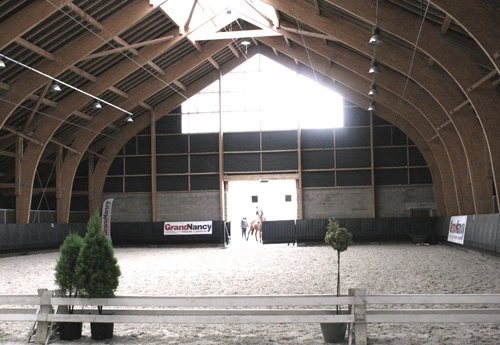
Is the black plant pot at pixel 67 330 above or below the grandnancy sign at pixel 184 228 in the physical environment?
below

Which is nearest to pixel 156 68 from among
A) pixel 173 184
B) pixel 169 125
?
pixel 169 125

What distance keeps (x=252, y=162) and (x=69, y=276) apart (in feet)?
89.4

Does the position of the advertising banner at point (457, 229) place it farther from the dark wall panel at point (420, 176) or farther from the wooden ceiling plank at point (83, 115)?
the wooden ceiling plank at point (83, 115)

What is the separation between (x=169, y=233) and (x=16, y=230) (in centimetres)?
938

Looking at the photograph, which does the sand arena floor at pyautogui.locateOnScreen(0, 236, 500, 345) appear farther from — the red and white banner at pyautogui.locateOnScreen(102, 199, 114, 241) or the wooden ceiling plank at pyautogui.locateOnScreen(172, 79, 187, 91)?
the wooden ceiling plank at pyautogui.locateOnScreen(172, 79, 187, 91)

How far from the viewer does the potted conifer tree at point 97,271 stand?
7617mm

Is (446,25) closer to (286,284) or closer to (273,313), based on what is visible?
(286,284)

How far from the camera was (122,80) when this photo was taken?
2977 centimetres

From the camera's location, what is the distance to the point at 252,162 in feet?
115

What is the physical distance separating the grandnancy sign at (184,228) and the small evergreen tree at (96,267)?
25.8m

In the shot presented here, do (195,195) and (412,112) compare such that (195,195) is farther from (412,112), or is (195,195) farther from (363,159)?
(412,112)

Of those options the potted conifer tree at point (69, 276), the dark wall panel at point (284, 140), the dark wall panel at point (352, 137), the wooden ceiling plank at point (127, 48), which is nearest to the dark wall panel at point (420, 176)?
the dark wall panel at point (352, 137)

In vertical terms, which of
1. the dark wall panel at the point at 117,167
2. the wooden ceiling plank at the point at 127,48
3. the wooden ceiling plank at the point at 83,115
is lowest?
the dark wall panel at the point at 117,167

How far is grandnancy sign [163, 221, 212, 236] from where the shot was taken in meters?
33.7
